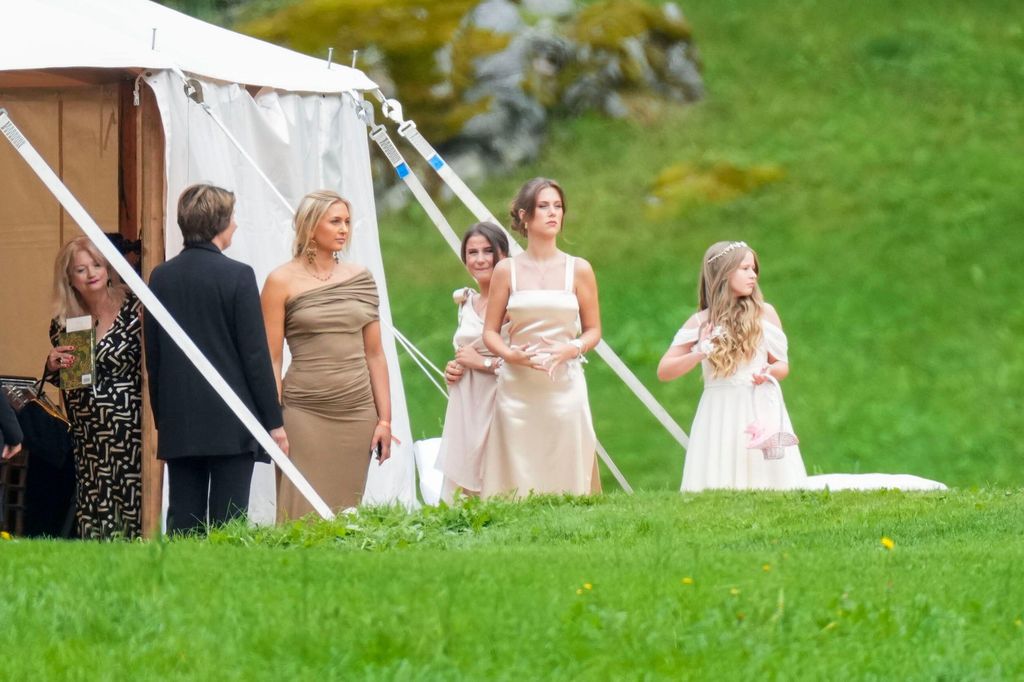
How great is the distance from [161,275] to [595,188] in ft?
59.0

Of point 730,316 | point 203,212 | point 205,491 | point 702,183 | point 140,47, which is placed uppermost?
point 702,183

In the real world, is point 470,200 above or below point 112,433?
above

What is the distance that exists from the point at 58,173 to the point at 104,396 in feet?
8.12

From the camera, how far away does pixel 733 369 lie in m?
9.41

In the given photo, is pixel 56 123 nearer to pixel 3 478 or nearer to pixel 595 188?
pixel 3 478

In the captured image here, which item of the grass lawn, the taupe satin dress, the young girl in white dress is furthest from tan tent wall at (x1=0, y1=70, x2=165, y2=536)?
the grass lawn

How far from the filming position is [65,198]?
8156 mm

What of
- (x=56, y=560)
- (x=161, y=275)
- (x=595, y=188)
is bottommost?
(x=56, y=560)

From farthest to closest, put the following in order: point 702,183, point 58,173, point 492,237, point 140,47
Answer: point 702,183, point 58,173, point 492,237, point 140,47

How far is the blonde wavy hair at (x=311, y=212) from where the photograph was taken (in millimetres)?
8469

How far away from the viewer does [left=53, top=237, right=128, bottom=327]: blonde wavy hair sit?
8.80 metres

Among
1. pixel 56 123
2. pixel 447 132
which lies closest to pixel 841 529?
pixel 56 123

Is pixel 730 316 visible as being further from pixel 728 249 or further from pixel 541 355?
pixel 541 355

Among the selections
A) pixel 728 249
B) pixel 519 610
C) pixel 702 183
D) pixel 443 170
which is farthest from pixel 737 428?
pixel 702 183
